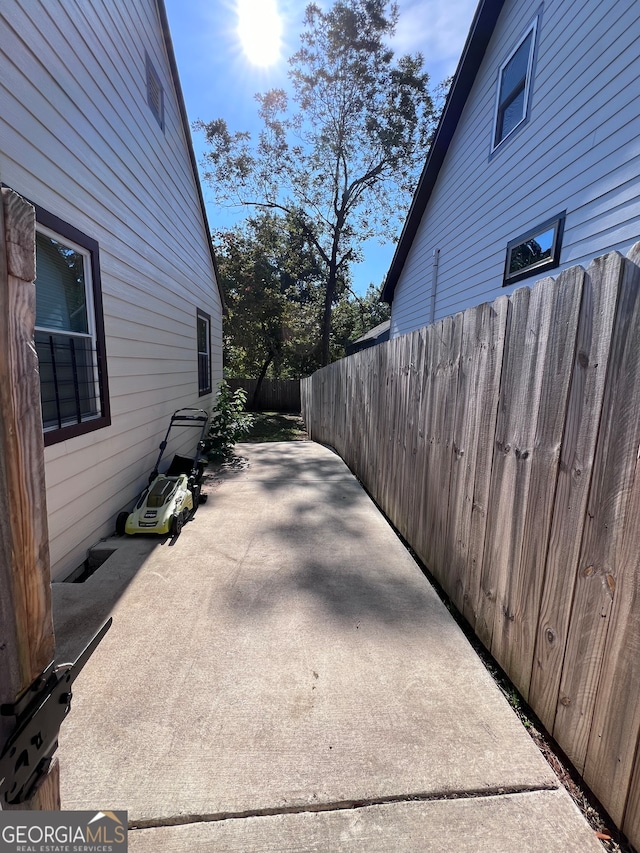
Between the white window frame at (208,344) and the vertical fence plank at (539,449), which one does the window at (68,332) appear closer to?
the vertical fence plank at (539,449)

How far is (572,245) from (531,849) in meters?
4.69

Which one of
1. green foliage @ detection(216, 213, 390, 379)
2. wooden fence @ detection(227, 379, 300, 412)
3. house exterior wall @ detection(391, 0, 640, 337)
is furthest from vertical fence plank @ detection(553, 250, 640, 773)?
wooden fence @ detection(227, 379, 300, 412)

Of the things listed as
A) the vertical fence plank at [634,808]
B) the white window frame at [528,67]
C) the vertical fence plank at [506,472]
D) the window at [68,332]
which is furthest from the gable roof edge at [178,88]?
the vertical fence plank at [634,808]

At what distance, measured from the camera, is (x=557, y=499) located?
1549mm

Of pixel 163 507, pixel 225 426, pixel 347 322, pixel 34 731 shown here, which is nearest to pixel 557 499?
pixel 34 731

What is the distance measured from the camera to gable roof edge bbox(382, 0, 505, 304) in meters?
5.57

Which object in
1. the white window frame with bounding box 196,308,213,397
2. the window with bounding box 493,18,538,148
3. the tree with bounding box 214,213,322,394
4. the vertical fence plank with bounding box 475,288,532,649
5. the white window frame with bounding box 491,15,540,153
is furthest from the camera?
the tree with bounding box 214,213,322,394

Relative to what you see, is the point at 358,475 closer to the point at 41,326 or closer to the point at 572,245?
the point at 572,245

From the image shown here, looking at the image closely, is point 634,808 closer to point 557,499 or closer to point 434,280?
point 557,499

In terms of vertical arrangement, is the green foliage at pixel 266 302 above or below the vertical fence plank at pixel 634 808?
above

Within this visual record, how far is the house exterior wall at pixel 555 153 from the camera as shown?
342 cm

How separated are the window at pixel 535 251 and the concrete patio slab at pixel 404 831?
182 inches

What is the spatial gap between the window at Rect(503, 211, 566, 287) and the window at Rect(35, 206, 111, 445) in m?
4.54

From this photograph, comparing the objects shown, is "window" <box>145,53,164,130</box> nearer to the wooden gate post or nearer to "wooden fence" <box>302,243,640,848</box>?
"wooden fence" <box>302,243,640,848</box>
